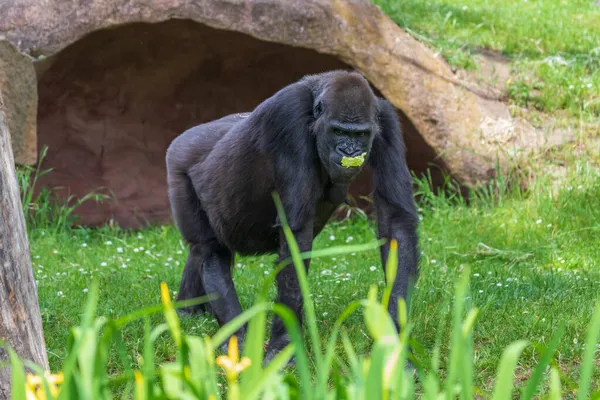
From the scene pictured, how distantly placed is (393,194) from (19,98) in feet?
10.3

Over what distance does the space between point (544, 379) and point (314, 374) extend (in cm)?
78

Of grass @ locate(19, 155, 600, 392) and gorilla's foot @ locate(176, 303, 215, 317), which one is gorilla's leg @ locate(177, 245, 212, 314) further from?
grass @ locate(19, 155, 600, 392)

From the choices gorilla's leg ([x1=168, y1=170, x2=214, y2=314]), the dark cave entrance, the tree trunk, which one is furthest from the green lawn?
the tree trunk

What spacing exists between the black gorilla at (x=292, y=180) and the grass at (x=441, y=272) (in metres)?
0.31

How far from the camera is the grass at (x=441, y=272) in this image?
136 inches

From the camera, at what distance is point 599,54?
6984 millimetres

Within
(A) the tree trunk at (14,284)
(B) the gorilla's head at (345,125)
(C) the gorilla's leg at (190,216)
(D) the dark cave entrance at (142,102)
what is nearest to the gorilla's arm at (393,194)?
(B) the gorilla's head at (345,125)

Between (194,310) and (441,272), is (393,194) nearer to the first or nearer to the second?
(441,272)

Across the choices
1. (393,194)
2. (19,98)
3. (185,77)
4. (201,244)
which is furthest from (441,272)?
(185,77)

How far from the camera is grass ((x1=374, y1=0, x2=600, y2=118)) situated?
21.0ft

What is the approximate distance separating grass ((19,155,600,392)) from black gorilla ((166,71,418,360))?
0.31 metres

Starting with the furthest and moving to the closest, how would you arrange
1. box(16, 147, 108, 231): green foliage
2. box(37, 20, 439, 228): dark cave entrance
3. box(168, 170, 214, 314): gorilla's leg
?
box(37, 20, 439, 228): dark cave entrance
box(16, 147, 108, 231): green foliage
box(168, 170, 214, 314): gorilla's leg

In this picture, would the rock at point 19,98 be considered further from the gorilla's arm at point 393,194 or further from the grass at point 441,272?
the gorilla's arm at point 393,194

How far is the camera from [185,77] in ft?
22.1
